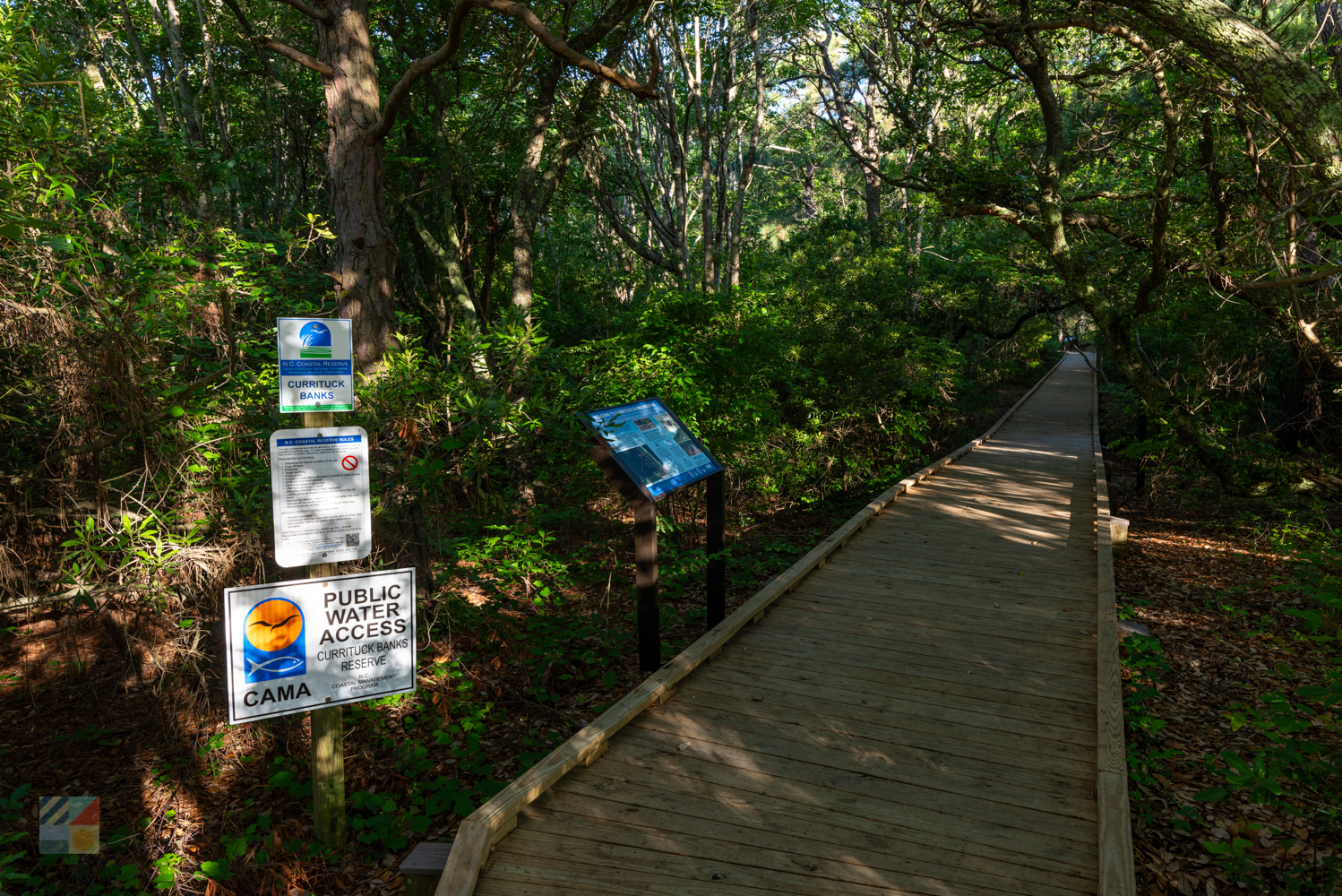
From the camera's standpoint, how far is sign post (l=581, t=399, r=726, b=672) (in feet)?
15.6

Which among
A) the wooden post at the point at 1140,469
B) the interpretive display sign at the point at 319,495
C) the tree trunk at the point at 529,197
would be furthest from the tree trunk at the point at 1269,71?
the wooden post at the point at 1140,469

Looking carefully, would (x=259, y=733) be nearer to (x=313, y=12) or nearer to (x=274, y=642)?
(x=274, y=642)

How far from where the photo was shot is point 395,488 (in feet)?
16.6

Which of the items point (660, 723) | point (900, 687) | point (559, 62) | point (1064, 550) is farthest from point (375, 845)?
point (559, 62)

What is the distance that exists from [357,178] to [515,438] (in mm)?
2674

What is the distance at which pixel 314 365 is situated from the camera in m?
3.23

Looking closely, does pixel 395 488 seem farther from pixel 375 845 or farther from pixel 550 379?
pixel 375 845

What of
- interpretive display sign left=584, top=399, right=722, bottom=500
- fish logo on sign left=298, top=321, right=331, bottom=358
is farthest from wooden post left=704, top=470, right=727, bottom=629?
fish logo on sign left=298, top=321, right=331, bottom=358

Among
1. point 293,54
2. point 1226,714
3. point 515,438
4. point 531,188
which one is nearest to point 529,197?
point 531,188

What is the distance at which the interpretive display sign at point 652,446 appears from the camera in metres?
4.87

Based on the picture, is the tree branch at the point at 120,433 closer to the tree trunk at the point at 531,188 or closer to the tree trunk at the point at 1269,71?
the tree trunk at the point at 531,188

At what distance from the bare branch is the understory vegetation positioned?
41mm

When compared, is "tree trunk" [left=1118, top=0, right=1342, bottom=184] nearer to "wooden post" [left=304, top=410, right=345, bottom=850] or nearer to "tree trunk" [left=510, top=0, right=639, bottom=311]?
"tree trunk" [left=510, top=0, right=639, bottom=311]

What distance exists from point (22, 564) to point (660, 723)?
418 cm
